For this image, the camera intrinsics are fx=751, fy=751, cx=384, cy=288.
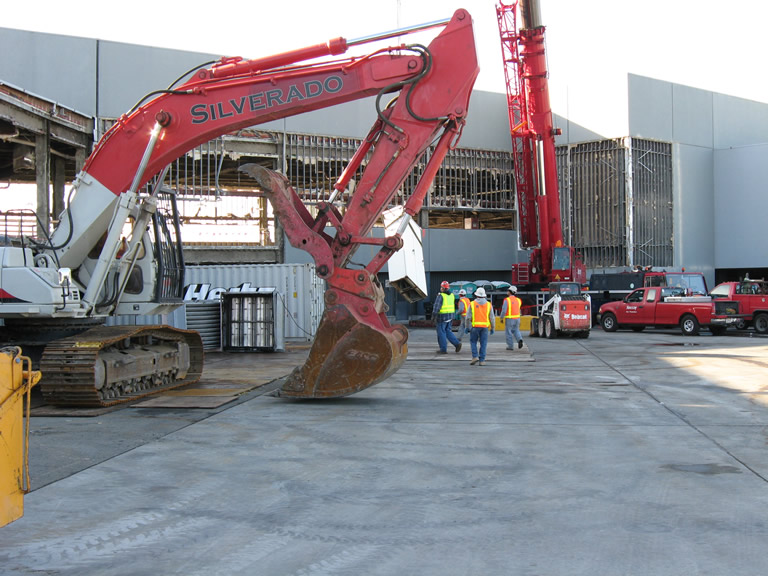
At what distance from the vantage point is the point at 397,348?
10.4 meters

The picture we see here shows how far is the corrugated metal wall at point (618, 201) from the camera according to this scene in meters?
37.6

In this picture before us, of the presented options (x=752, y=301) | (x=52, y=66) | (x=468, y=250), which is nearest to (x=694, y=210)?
(x=468, y=250)

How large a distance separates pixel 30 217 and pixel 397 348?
6023 mm

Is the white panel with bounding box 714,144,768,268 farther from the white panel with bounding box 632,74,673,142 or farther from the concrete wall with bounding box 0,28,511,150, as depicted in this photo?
the concrete wall with bounding box 0,28,511,150

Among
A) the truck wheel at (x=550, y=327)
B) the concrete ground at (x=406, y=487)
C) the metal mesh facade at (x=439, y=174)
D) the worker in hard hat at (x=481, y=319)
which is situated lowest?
the concrete ground at (x=406, y=487)

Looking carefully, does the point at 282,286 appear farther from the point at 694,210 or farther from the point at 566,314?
the point at 694,210

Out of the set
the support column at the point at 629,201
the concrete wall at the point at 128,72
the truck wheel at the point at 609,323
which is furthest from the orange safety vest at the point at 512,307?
the support column at the point at 629,201

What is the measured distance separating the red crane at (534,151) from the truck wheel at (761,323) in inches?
280

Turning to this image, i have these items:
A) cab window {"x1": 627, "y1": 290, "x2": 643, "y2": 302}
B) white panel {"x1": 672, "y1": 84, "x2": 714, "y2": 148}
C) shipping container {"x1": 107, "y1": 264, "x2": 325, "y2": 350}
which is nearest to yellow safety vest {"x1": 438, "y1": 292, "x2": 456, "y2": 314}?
shipping container {"x1": 107, "y1": 264, "x2": 325, "y2": 350}

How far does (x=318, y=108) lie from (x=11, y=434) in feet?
25.0

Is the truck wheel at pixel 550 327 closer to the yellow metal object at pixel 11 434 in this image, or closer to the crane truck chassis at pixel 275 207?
the crane truck chassis at pixel 275 207

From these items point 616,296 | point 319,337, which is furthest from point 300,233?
point 616,296

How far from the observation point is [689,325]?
1051 inches

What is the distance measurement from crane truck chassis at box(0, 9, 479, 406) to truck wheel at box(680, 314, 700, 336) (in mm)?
18634
